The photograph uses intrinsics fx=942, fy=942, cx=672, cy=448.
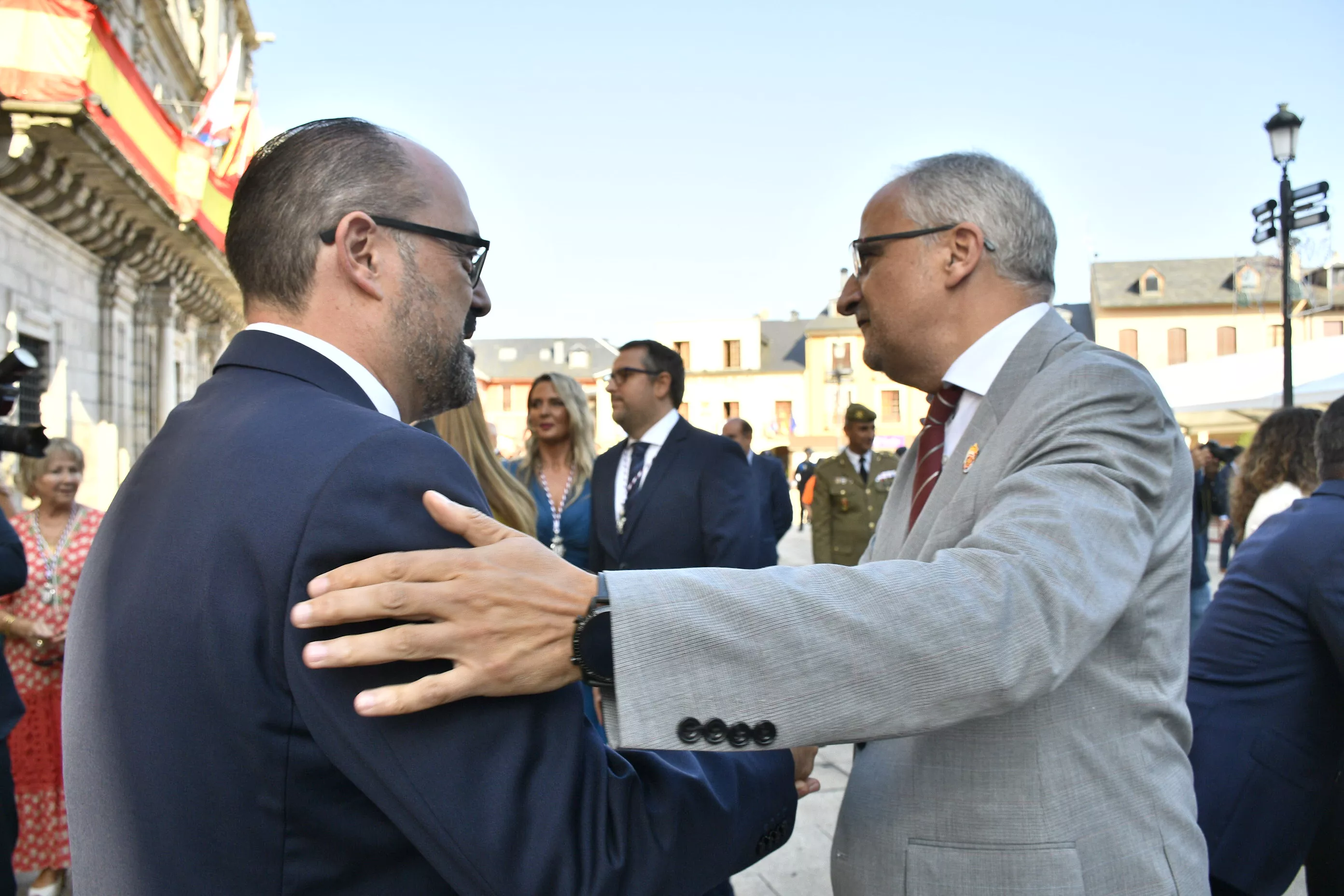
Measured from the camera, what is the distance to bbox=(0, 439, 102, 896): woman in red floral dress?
166 inches

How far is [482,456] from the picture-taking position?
11.5 ft

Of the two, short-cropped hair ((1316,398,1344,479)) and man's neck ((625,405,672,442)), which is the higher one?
man's neck ((625,405,672,442))

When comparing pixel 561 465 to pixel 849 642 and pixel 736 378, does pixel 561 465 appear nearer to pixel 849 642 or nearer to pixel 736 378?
pixel 849 642

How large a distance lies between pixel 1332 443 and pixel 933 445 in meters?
1.60

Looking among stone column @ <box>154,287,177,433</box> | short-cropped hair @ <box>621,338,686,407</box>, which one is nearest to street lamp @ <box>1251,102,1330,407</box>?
short-cropped hair @ <box>621,338,686,407</box>

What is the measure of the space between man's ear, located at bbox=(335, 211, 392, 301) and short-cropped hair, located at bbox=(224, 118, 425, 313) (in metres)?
0.02

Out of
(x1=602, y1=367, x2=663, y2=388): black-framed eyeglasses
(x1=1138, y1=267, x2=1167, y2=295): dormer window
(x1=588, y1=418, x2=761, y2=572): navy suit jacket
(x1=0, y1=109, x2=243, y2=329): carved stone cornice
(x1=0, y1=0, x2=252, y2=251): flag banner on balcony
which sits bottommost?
(x1=588, y1=418, x2=761, y2=572): navy suit jacket

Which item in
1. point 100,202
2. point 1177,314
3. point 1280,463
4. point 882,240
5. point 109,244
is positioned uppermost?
point 1177,314

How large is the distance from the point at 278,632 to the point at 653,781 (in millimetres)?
502

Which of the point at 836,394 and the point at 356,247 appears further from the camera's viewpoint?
the point at 836,394

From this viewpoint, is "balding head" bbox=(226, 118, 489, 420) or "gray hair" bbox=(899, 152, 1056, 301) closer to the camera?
"balding head" bbox=(226, 118, 489, 420)

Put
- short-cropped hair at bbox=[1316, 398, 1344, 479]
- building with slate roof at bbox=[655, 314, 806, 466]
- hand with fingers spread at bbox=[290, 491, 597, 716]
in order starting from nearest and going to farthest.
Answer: hand with fingers spread at bbox=[290, 491, 597, 716]
short-cropped hair at bbox=[1316, 398, 1344, 479]
building with slate roof at bbox=[655, 314, 806, 466]

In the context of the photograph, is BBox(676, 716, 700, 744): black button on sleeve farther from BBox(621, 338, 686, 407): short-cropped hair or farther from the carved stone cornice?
the carved stone cornice

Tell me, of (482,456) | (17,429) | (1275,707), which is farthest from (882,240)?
(17,429)
